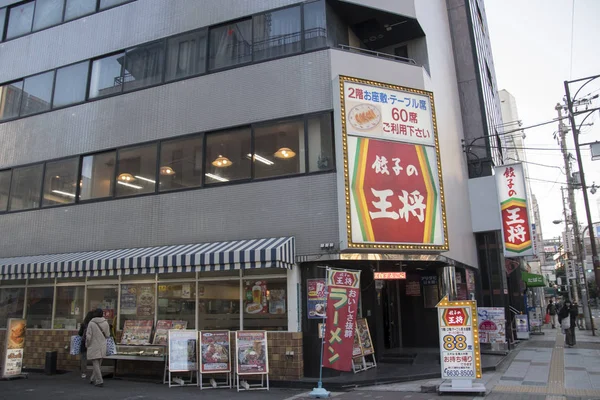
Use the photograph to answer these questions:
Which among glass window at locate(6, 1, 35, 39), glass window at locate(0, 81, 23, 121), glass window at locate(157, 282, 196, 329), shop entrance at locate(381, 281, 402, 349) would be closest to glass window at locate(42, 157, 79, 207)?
glass window at locate(0, 81, 23, 121)

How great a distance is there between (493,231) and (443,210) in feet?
29.2

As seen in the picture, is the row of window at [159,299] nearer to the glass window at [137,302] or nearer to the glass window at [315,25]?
the glass window at [137,302]

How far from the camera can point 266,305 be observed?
38.2ft

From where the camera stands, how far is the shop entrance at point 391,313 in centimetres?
1605

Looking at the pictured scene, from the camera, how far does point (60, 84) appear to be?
55.5 feet

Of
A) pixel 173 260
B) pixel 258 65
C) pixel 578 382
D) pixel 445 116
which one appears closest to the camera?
pixel 578 382

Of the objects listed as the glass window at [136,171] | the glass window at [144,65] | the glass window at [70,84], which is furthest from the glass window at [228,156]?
the glass window at [70,84]

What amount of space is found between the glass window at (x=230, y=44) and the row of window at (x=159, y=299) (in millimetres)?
6453

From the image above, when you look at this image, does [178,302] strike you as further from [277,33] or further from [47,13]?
[47,13]

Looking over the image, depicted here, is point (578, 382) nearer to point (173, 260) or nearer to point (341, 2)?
point (173, 260)

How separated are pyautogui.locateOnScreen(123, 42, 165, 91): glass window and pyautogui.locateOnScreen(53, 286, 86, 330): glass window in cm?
702

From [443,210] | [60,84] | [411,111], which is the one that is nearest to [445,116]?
[411,111]

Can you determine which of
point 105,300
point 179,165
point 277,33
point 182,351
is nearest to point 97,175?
point 179,165

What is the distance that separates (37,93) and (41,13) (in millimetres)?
3592
